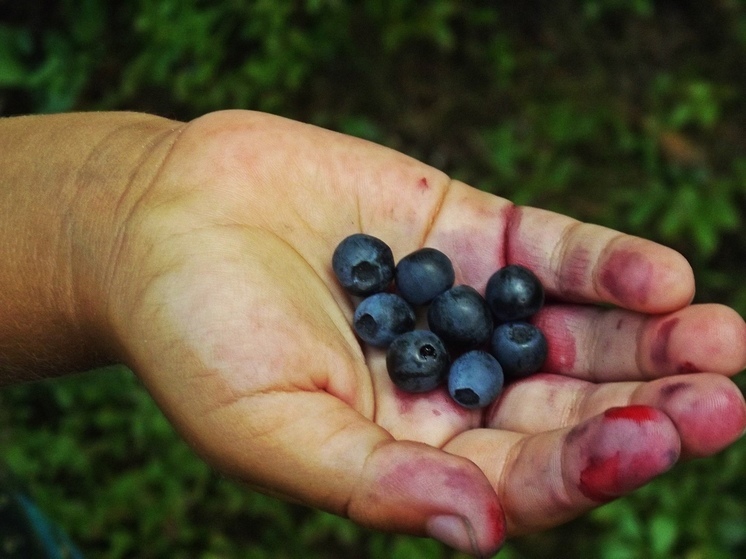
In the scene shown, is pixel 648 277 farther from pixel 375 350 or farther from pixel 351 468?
pixel 351 468

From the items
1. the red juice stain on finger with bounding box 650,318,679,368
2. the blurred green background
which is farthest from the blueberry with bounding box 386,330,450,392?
the blurred green background

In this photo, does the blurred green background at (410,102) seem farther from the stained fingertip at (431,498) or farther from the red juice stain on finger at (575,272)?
the stained fingertip at (431,498)

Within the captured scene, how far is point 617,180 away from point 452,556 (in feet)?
6.37

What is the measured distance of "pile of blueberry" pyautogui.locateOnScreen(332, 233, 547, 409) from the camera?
1989 millimetres

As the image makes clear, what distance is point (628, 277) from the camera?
1.90 metres

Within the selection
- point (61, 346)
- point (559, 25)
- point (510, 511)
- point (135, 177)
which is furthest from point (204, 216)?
point (559, 25)

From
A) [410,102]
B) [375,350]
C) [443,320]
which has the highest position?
[410,102]

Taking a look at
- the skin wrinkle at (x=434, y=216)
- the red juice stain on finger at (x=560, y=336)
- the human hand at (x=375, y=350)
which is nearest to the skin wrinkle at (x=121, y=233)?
the human hand at (x=375, y=350)

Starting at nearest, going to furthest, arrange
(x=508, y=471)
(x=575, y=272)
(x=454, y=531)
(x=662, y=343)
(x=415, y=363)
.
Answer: (x=454, y=531) < (x=508, y=471) < (x=662, y=343) < (x=415, y=363) < (x=575, y=272)

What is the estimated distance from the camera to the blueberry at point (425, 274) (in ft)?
7.07

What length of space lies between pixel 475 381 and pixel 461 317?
22 centimetres

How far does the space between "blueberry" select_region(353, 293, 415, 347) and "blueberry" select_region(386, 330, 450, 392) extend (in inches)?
1.5

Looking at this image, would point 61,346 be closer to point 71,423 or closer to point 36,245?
point 36,245

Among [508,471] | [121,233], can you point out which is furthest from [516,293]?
[121,233]
